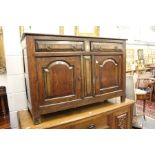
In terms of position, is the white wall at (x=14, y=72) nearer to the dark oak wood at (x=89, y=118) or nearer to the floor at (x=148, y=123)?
the dark oak wood at (x=89, y=118)

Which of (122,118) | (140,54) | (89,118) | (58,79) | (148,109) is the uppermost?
(140,54)

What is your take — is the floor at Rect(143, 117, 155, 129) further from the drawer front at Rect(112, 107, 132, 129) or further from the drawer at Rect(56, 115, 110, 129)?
the drawer at Rect(56, 115, 110, 129)

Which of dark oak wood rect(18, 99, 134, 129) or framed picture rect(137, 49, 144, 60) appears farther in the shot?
framed picture rect(137, 49, 144, 60)

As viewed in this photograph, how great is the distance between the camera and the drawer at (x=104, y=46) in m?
1.30

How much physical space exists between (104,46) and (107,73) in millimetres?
243

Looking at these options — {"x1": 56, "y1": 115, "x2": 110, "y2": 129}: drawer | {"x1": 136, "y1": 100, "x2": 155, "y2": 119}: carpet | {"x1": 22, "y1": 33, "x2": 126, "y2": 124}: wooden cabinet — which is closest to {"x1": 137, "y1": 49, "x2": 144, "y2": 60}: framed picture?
{"x1": 136, "y1": 100, "x2": 155, "y2": 119}: carpet

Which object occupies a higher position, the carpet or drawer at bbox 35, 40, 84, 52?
drawer at bbox 35, 40, 84, 52

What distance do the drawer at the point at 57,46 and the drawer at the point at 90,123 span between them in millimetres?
568

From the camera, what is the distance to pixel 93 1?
34 cm

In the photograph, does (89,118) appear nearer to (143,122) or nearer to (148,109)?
(143,122)

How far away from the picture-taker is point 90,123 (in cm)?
128

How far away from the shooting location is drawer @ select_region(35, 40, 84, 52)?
1.06 m

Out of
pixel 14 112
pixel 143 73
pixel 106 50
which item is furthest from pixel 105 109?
pixel 143 73

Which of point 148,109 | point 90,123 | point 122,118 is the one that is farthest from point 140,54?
point 90,123
